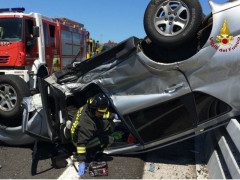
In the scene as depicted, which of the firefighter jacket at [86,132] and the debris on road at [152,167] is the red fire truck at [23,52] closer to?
the firefighter jacket at [86,132]

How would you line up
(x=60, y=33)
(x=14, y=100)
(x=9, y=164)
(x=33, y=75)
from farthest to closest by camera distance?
(x=60, y=33) < (x=33, y=75) < (x=14, y=100) < (x=9, y=164)

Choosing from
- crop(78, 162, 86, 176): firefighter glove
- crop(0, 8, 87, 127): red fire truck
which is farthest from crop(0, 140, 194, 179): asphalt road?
crop(0, 8, 87, 127): red fire truck

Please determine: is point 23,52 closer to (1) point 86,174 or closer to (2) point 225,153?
(1) point 86,174

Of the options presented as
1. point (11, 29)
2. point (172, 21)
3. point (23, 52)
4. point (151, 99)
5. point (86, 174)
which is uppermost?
point (11, 29)

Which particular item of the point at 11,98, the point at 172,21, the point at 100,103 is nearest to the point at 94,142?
the point at 100,103

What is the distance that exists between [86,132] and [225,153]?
1703 mm

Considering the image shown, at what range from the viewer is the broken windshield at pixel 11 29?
6.79 m

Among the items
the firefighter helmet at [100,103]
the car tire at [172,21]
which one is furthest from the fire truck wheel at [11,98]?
the car tire at [172,21]

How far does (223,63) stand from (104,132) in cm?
196

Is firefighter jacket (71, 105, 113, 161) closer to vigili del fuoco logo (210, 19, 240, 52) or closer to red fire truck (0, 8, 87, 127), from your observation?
red fire truck (0, 8, 87, 127)

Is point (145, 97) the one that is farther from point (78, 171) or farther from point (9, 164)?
point (9, 164)

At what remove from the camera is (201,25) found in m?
3.03

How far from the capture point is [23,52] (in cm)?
685

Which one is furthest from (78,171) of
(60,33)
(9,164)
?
(60,33)
